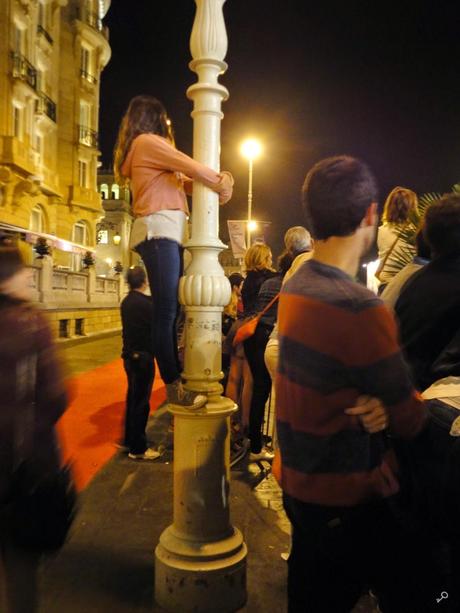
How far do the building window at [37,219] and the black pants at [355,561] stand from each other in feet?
109

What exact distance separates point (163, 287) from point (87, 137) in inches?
1506

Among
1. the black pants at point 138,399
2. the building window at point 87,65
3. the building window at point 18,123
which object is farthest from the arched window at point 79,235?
the black pants at point 138,399

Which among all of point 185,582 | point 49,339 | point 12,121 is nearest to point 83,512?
point 185,582

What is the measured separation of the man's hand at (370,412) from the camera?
68.2 inches

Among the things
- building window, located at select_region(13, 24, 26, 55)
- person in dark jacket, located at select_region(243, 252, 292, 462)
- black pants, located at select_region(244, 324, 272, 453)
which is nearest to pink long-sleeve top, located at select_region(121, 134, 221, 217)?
person in dark jacket, located at select_region(243, 252, 292, 462)

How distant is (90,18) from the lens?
38.4 metres

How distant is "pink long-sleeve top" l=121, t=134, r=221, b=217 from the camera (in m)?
2.96

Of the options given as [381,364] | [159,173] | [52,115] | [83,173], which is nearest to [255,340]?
[159,173]

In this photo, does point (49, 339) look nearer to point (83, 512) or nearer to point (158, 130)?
point (158, 130)

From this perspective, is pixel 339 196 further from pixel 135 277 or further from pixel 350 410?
pixel 135 277

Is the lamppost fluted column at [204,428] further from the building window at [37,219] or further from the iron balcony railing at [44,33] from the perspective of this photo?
the iron balcony railing at [44,33]

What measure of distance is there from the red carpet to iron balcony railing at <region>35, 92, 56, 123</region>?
24.8 metres

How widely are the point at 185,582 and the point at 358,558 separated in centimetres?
150

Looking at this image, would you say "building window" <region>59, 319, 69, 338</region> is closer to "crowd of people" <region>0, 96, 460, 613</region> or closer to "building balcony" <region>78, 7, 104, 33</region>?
"crowd of people" <region>0, 96, 460, 613</region>
